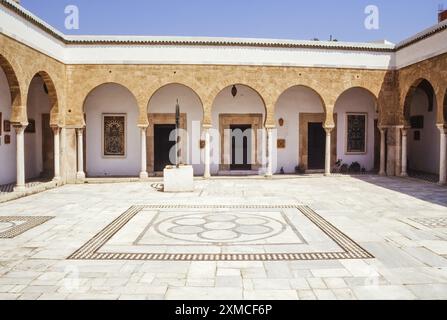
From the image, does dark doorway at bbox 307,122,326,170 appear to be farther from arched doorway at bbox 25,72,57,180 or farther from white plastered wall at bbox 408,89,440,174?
arched doorway at bbox 25,72,57,180

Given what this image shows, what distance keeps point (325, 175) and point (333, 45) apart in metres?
4.36

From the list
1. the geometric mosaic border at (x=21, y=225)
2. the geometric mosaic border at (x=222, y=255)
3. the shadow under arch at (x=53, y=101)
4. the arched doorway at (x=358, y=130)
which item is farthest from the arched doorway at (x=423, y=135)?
the geometric mosaic border at (x=21, y=225)

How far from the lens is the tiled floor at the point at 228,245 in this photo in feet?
14.0

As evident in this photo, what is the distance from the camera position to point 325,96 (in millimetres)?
14102

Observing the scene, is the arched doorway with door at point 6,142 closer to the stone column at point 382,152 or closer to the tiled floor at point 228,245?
the tiled floor at point 228,245

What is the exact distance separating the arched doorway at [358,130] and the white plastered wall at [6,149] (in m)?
11.1

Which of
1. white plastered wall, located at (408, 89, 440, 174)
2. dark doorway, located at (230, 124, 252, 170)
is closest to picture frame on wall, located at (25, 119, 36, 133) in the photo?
dark doorway, located at (230, 124, 252, 170)

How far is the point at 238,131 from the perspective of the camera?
15.5m

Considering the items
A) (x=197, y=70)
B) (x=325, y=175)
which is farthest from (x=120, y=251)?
(x=325, y=175)

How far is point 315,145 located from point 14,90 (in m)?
10.3

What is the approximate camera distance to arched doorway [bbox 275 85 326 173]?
51.0ft

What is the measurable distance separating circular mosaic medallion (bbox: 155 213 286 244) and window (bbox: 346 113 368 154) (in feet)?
29.8
